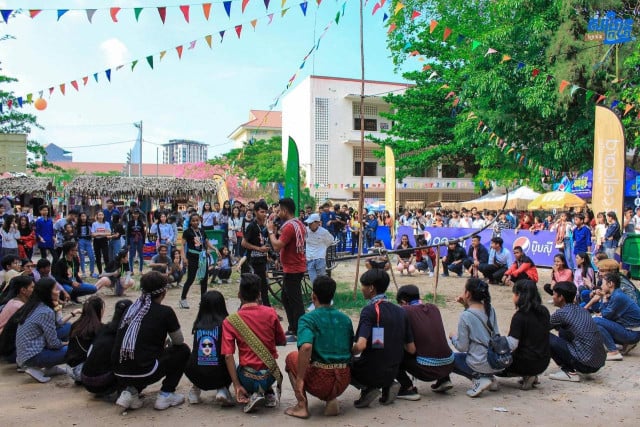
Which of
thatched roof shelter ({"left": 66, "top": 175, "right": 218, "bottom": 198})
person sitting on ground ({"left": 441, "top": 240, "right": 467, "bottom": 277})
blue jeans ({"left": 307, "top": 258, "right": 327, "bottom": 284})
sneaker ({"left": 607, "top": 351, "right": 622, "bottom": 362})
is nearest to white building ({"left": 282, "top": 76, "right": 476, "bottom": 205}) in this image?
thatched roof shelter ({"left": 66, "top": 175, "right": 218, "bottom": 198})

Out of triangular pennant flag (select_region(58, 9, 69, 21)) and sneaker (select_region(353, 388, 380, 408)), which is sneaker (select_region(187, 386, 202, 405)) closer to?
sneaker (select_region(353, 388, 380, 408))

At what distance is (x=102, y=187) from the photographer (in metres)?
21.4

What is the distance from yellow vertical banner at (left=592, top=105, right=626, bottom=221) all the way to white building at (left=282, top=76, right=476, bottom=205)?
72.2 feet

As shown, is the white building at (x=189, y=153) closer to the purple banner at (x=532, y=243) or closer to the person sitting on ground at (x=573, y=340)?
the purple banner at (x=532, y=243)

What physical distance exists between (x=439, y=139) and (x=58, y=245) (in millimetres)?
20434

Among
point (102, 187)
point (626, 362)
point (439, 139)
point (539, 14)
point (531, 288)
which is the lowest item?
point (626, 362)

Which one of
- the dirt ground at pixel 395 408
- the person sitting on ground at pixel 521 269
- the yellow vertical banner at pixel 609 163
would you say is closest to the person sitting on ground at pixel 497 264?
the person sitting on ground at pixel 521 269

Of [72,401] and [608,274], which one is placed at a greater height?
[608,274]

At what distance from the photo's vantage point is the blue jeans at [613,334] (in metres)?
5.74

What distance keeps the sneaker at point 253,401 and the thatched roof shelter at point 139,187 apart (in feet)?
62.6

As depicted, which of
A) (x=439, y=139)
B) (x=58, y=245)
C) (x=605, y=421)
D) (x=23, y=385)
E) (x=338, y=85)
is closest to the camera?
(x=605, y=421)

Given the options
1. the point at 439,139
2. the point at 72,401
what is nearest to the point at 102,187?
the point at 439,139

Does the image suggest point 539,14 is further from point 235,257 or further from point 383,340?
point 383,340

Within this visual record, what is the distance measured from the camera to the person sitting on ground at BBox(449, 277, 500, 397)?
4555mm
